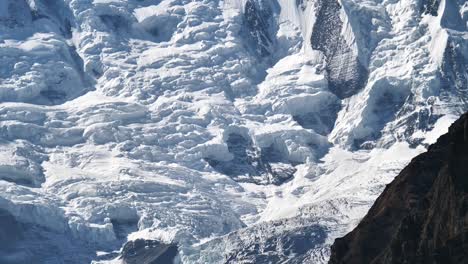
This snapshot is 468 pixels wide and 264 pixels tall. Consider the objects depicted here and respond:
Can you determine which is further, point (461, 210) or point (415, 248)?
point (415, 248)

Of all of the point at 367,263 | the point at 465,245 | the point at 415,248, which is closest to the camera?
the point at 465,245

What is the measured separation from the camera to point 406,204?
102m

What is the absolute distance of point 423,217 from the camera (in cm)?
8944

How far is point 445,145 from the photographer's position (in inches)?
3979

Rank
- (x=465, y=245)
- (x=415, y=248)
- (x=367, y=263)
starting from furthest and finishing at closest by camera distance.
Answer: (x=367, y=263)
(x=415, y=248)
(x=465, y=245)

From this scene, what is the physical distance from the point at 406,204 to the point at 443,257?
69.9 ft

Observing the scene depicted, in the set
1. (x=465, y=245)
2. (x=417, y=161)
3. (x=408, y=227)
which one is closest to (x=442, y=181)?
(x=408, y=227)

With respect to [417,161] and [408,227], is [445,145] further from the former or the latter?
[408,227]

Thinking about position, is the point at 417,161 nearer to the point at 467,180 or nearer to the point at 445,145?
the point at 445,145

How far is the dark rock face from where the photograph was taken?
8281cm

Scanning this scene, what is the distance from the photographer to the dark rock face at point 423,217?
3260 inches

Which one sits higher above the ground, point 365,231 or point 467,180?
point 467,180

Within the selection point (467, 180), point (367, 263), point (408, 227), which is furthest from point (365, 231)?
point (467, 180)

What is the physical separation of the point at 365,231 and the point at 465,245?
837 inches
